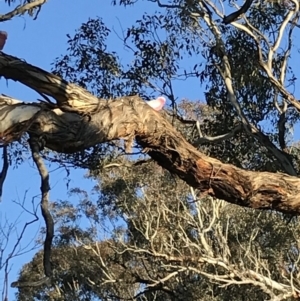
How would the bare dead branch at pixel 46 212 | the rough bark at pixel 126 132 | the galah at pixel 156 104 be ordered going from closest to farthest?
the bare dead branch at pixel 46 212
the rough bark at pixel 126 132
the galah at pixel 156 104

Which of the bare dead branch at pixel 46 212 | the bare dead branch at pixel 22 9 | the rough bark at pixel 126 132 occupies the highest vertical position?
the bare dead branch at pixel 22 9

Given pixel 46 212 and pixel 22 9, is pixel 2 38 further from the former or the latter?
pixel 22 9

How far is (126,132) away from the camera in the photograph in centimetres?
313

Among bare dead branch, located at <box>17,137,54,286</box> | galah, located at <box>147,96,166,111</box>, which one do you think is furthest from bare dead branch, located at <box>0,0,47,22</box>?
bare dead branch, located at <box>17,137,54,286</box>

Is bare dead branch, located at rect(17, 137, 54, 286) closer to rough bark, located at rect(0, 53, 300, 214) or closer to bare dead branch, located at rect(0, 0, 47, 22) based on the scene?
rough bark, located at rect(0, 53, 300, 214)

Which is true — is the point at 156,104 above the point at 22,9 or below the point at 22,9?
below

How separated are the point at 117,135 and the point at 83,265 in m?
11.4

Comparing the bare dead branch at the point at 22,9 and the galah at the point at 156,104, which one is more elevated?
the bare dead branch at the point at 22,9

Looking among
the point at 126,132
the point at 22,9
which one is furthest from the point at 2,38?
the point at 22,9

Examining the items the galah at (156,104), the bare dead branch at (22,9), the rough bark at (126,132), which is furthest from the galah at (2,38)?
the bare dead branch at (22,9)

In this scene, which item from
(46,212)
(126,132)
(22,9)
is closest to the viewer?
(46,212)

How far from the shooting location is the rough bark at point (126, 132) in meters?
2.84

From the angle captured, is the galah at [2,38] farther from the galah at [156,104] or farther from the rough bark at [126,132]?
the galah at [156,104]

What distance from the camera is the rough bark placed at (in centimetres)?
284
